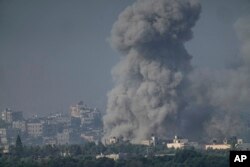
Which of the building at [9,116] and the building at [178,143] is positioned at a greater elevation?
the building at [9,116]

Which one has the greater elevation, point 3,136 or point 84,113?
point 84,113

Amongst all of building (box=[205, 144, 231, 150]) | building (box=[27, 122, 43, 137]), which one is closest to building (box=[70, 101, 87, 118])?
building (box=[27, 122, 43, 137])

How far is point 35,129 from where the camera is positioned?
9206 cm

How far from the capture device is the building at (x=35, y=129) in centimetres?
8944

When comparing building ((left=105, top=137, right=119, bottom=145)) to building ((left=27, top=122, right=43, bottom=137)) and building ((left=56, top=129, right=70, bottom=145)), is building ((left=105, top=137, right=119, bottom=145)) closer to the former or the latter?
building ((left=56, top=129, right=70, bottom=145))

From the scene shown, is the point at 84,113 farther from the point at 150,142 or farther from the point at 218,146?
the point at 218,146

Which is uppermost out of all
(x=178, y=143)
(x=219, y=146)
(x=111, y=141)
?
(x=111, y=141)

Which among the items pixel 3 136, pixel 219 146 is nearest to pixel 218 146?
pixel 219 146

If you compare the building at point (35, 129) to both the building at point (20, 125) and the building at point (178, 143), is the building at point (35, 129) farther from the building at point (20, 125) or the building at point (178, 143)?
the building at point (178, 143)

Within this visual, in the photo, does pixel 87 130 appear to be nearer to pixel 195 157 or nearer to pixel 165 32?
pixel 165 32

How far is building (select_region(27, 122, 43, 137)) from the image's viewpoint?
A: 89.4 m

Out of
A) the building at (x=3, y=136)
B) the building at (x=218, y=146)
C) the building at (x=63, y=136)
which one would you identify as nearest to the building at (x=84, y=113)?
the building at (x=63, y=136)

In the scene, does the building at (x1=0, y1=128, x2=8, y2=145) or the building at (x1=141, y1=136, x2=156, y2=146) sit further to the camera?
the building at (x1=0, y1=128, x2=8, y2=145)

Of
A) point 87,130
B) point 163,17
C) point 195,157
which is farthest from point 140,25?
point 87,130
